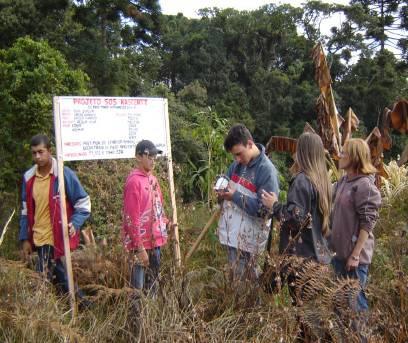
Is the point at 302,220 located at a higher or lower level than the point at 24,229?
higher

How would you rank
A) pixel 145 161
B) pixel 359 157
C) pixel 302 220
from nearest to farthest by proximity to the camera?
pixel 302 220 → pixel 359 157 → pixel 145 161

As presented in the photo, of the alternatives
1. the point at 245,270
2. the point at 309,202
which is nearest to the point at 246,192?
the point at 309,202

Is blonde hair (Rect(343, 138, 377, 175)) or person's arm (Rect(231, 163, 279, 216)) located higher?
blonde hair (Rect(343, 138, 377, 175))

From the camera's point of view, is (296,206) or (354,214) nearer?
(296,206)

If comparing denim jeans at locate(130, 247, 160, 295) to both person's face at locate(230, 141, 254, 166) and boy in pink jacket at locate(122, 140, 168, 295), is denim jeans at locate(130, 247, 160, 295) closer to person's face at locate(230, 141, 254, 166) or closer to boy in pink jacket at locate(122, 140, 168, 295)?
boy in pink jacket at locate(122, 140, 168, 295)

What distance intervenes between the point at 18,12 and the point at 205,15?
19496 millimetres

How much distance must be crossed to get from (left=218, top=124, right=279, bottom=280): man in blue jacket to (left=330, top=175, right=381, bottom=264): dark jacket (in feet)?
1.54

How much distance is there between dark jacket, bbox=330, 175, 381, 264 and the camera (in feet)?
10.7

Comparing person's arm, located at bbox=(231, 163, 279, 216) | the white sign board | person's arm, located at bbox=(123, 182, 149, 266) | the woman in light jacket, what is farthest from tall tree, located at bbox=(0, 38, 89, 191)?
the woman in light jacket

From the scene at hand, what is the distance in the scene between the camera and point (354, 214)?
10.9ft

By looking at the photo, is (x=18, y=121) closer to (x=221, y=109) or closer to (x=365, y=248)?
(x=365, y=248)

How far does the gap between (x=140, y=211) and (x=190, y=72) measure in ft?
93.6

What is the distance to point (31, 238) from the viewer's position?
420 centimetres

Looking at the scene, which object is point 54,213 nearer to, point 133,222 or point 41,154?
point 41,154
